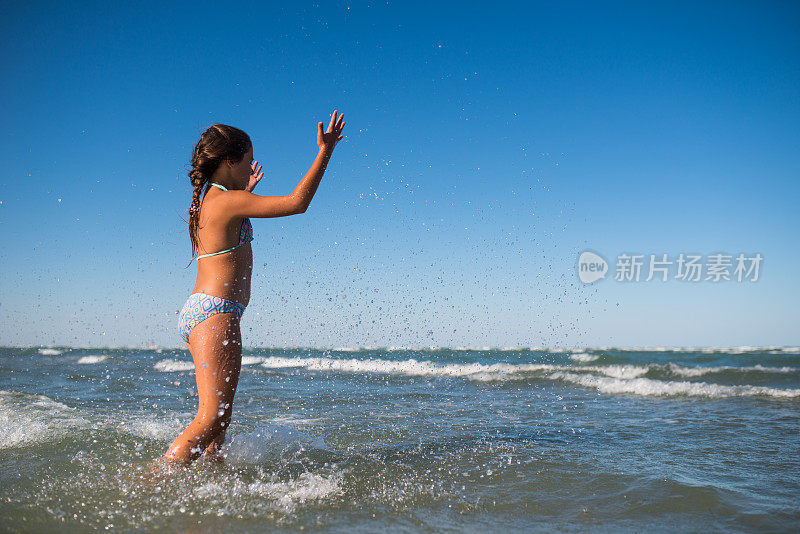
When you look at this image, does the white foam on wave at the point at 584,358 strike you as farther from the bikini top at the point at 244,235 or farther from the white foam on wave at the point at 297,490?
the bikini top at the point at 244,235

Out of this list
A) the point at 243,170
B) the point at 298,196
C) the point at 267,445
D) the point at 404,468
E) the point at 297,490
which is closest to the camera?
the point at 298,196

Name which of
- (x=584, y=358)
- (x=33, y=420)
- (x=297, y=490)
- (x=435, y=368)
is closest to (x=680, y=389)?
(x=435, y=368)

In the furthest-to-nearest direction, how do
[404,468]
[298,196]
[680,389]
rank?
[680,389]
[404,468]
[298,196]

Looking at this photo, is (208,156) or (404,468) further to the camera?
(404,468)

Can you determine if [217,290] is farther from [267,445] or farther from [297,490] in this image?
[267,445]

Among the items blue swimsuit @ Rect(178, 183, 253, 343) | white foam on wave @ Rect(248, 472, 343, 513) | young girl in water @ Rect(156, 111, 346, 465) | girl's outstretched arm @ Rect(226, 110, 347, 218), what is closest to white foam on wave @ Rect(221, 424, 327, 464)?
young girl in water @ Rect(156, 111, 346, 465)

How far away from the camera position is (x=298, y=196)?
2.77 meters

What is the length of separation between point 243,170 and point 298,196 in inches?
31.3

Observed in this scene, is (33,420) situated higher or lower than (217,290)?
lower

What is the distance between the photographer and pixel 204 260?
3.09 meters

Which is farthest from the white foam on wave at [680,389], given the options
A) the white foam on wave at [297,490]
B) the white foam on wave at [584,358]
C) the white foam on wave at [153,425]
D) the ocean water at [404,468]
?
the white foam on wave at [584,358]

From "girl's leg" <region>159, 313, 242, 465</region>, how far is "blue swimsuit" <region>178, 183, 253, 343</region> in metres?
0.04

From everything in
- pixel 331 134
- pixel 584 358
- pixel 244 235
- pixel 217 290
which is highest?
pixel 331 134

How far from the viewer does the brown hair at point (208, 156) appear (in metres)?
3.21
